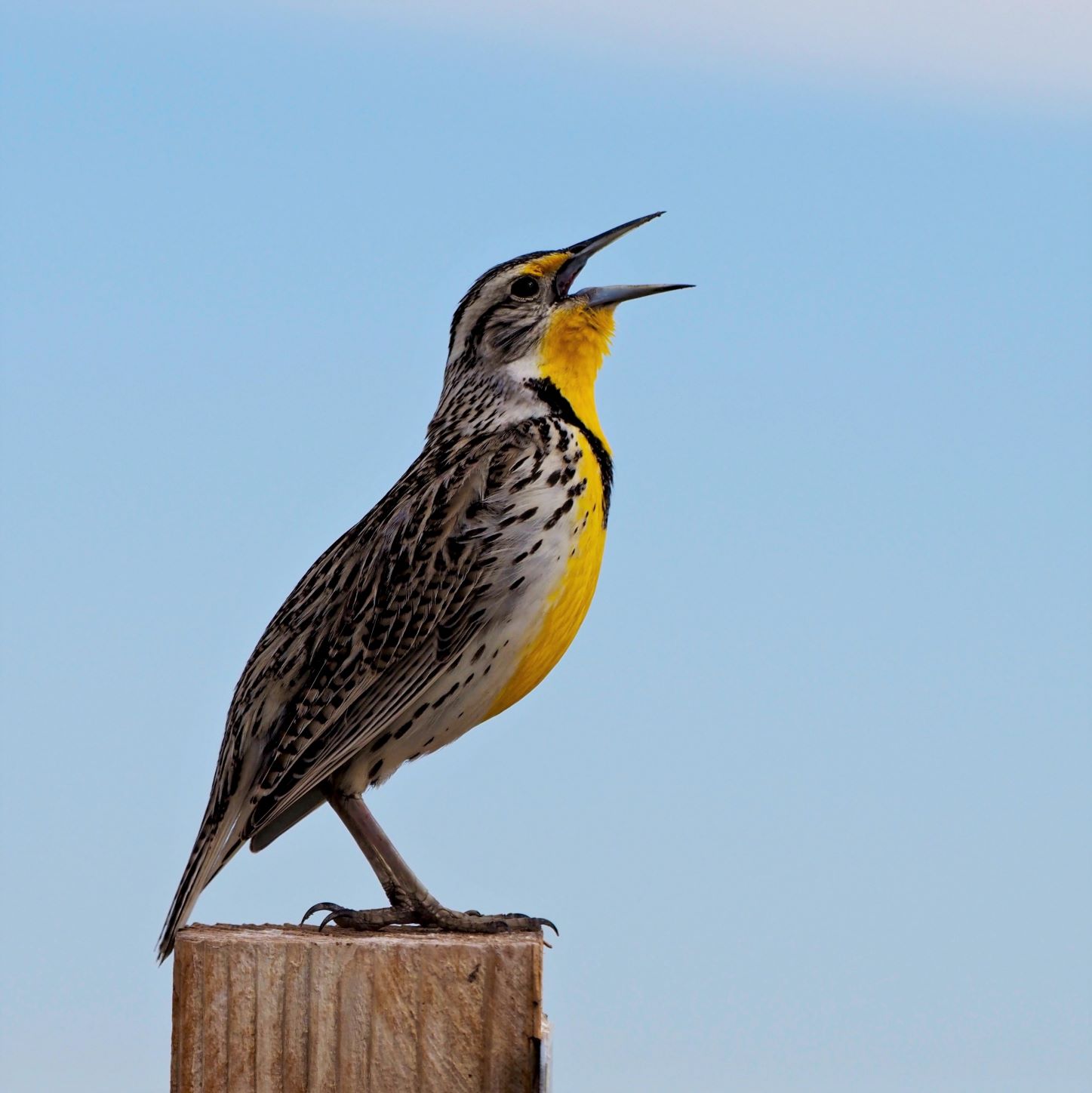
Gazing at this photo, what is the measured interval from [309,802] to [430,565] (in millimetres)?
965

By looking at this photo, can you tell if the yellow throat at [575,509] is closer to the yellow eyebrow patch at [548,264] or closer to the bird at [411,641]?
the bird at [411,641]

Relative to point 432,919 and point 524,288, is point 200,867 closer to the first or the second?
point 432,919

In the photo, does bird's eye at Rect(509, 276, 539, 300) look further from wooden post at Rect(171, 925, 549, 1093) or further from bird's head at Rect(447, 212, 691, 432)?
wooden post at Rect(171, 925, 549, 1093)

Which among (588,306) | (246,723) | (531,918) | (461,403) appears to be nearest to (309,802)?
(246,723)

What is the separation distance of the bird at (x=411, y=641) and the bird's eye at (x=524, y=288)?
521 millimetres

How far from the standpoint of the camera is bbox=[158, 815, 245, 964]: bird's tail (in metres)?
4.92

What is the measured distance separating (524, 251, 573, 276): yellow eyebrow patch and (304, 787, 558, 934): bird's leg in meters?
2.11

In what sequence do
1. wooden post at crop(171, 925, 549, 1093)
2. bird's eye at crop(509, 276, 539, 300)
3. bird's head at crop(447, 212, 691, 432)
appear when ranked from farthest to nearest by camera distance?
bird's eye at crop(509, 276, 539, 300) < bird's head at crop(447, 212, 691, 432) < wooden post at crop(171, 925, 549, 1093)

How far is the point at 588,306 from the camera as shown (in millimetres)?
5672

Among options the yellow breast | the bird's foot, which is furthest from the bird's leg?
the yellow breast

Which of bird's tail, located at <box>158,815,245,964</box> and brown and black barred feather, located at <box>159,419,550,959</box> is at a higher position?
brown and black barred feather, located at <box>159,419,550,959</box>

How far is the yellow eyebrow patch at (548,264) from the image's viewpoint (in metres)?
5.80

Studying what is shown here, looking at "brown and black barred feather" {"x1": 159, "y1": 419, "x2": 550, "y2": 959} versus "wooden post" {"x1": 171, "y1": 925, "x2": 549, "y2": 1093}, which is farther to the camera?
"brown and black barred feather" {"x1": 159, "y1": 419, "x2": 550, "y2": 959}

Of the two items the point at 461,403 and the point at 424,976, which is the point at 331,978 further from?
the point at 461,403
